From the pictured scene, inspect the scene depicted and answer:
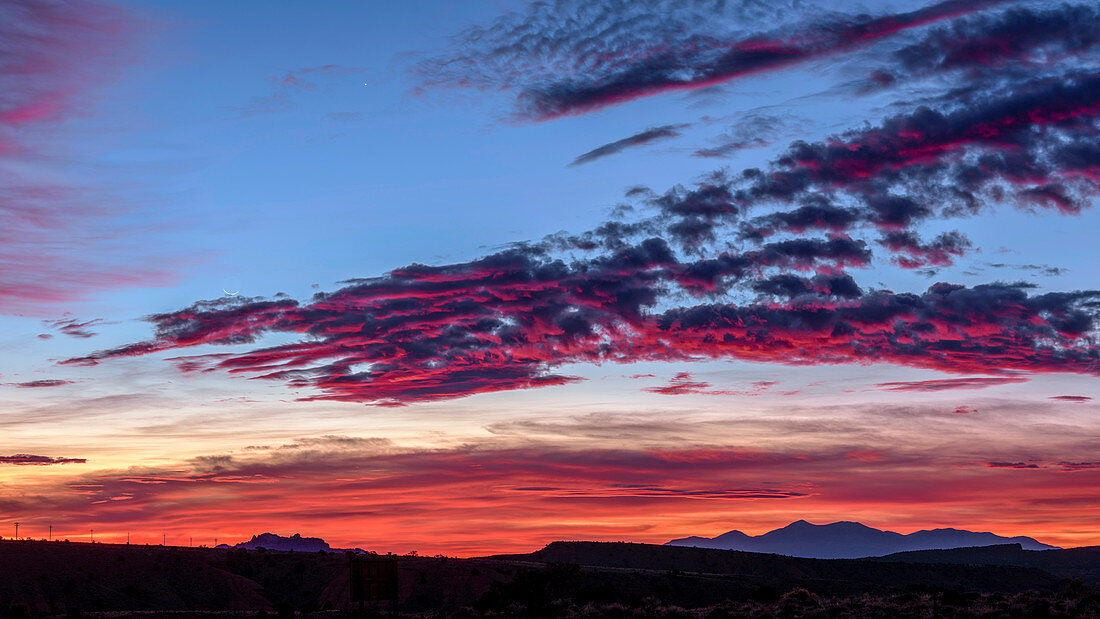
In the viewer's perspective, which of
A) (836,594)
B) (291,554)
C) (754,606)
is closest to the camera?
(754,606)

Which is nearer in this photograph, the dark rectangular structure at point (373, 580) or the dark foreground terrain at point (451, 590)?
the dark rectangular structure at point (373, 580)

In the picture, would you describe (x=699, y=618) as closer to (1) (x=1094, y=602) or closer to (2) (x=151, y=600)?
(1) (x=1094, y=602)

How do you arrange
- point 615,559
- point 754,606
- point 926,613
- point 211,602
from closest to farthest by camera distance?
1. point 926,613
2. point 754,606
3. point 211,602
4. point 615,559

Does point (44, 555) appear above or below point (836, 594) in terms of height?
above

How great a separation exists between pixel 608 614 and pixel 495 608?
11721 mm

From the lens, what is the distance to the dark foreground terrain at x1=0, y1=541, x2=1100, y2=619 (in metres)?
56.7

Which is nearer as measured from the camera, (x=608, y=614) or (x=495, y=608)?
(x=608, y=614)

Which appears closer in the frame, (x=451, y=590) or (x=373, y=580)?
(x=373, y=580)

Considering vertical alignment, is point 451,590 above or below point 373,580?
Result: below

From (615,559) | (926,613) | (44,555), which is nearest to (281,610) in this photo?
(44,555)

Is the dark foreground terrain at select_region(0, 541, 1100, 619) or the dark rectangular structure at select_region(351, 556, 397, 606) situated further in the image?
the dark foreground terrain at select_region(0, 541, 1100, 619)

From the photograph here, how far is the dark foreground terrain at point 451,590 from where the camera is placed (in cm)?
5666

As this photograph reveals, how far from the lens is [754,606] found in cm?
5959

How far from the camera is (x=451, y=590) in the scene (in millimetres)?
85312
